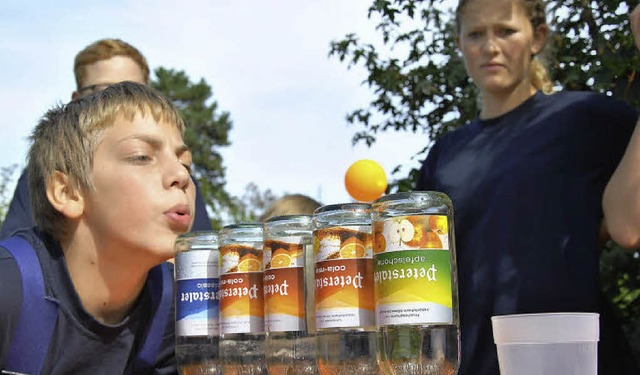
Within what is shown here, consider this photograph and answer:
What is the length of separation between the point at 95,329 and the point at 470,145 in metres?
1.54

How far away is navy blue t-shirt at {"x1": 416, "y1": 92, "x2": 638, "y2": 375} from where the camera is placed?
2.85 meters

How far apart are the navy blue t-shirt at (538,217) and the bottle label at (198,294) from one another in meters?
1.10

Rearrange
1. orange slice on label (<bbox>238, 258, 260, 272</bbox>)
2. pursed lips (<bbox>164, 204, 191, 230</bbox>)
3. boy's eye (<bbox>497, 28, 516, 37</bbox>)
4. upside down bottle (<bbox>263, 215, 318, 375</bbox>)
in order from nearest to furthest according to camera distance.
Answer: upside down bottle (<bbox>263, 215, 318, 375</bbox>)
orange slice on label (<bbox>238, 258, 260, 272</bbox>)
pursed lips (<bbox>164, 204, 191, 230</bbox>)
boy's eye (<bbox>497, 28, 516, 37</bbox>)

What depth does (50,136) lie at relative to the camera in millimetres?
3053

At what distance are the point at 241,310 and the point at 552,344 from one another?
76 cm

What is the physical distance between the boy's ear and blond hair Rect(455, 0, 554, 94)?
164 centimetres

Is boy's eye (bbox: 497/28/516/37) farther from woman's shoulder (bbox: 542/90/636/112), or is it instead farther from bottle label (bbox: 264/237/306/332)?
bottle label (bbox: 264/237/306/332)

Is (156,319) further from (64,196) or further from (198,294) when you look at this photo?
(198,294)

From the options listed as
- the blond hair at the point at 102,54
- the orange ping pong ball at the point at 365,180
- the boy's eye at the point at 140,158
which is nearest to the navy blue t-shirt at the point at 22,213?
the blond hair at the point at 102,54

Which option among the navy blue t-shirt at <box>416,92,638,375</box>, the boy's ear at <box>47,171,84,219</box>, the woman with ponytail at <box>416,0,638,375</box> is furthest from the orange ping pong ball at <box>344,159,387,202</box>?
the boy's ear at <box>47,171,84,219</box>

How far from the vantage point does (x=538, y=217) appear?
114 inches

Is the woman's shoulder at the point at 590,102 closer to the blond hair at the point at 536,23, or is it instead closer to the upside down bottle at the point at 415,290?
the blond hair at the point at 536,23

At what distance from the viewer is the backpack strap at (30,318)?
260 centimetres

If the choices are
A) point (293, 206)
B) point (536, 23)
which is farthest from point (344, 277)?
point (293, 206)
